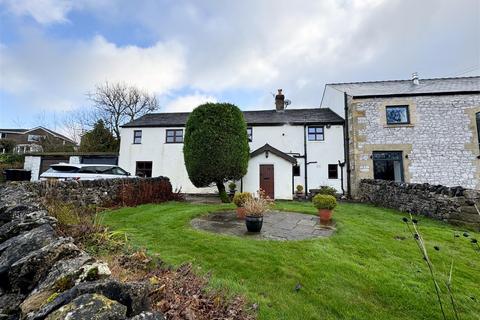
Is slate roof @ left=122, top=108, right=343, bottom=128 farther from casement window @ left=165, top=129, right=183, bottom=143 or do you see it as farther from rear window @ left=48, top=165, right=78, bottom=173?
rear window @ left=48, top=165, right=78, bottom=173

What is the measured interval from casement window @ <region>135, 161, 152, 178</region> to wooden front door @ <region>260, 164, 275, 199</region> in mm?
9256

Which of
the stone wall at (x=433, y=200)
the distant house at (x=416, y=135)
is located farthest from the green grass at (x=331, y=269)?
the distant house at (x=416, y=135)

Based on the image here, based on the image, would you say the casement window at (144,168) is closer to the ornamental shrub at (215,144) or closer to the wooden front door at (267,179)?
the ornamental shrub at (215,144)

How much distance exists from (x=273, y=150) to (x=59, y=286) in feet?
43.6

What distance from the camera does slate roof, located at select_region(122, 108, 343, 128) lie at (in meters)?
16.8

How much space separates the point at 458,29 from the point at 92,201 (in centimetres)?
2169

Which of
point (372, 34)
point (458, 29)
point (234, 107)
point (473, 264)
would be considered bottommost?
point (473, 264)

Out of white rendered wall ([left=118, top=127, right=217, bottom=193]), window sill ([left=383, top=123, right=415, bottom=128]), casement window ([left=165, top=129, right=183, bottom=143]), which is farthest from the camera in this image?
casement window ([left=165, top=129, right=183, bottom=143])

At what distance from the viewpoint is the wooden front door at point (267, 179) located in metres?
14.3

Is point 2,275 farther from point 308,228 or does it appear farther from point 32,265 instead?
point 308,228

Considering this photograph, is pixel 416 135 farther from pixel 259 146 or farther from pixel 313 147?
pixel 259 146

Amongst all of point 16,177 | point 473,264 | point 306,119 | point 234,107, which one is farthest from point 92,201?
point 306,119

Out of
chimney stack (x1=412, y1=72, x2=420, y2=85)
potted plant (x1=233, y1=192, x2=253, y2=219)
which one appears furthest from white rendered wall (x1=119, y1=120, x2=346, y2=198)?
chimney stack (x1=412, y1=72, x2=420, y2=85)

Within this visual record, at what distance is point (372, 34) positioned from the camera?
12375mm
